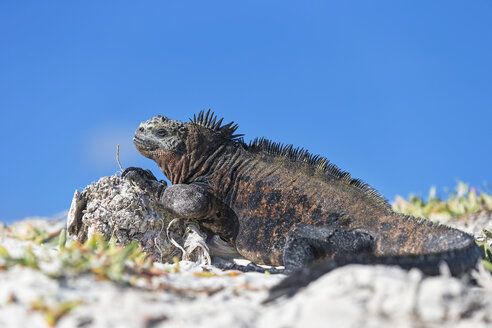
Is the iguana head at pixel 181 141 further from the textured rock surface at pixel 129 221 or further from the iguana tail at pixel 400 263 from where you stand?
the iguana tail at pixel 400 263

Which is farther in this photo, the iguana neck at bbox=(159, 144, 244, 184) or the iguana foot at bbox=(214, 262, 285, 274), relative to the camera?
the iguana neck at bbox=(159, 144, 244, 184)

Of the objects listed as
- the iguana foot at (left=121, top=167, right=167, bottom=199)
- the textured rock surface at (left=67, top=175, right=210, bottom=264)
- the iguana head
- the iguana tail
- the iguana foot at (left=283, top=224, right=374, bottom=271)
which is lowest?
the iguana tail

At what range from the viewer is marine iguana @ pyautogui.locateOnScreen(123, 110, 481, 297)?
14.7ft

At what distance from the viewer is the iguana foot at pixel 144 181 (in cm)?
570

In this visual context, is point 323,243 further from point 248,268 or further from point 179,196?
point 179,196

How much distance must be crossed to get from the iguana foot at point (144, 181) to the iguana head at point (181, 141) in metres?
0.30

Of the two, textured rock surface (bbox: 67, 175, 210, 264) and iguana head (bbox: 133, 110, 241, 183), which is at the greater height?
iguana head (bbox: 133, 110, 241, 183)

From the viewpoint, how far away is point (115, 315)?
2320 mm

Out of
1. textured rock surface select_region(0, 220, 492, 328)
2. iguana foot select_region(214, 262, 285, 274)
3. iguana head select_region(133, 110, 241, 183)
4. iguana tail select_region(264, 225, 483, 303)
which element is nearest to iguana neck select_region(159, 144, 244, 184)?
iguana head select_region(133, 110, 241, 183)

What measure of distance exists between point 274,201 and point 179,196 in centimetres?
102

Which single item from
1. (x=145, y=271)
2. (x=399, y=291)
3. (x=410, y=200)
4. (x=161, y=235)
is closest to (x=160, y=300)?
(x=145, y=271)

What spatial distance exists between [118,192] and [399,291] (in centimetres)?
388

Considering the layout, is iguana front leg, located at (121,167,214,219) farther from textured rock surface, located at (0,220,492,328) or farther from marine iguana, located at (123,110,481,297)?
textured rock surface, located at (0,220,492,328)

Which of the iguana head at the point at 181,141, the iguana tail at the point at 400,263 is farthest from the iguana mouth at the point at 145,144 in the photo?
the iguana tail at the point at 400,263
